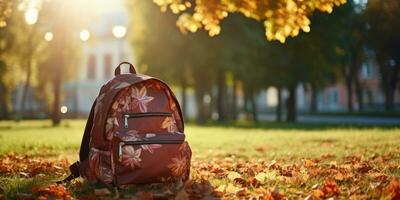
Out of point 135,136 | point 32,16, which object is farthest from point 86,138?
point 32,16

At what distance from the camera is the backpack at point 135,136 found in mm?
4801

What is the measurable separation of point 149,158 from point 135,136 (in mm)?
241

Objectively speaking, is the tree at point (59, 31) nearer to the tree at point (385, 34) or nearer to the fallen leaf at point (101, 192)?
the tree at point (385, 34)

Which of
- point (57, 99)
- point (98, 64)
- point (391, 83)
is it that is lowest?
point (57, 99)

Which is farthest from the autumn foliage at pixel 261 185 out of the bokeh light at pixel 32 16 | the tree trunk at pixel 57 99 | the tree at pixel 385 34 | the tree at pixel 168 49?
the tree at pixel 385 34

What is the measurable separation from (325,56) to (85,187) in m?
24.3

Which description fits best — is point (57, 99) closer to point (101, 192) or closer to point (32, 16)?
point (32, 16)

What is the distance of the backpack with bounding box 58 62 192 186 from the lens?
15.8 feet

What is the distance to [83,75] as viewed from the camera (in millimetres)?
75000

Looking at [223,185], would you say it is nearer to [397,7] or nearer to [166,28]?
[166,28]

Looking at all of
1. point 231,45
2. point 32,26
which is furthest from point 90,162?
point 32,26

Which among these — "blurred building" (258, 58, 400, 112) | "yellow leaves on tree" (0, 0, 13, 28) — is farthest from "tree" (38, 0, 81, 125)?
"blurred building" (258, 58, 400, 112)

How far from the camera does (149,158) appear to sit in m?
4.87

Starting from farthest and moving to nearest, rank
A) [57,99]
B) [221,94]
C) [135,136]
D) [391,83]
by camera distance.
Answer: [391,83] < [221,94] < [57,99] < [135,136]
